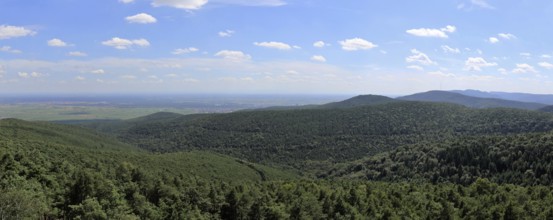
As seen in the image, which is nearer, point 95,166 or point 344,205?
point 344,205

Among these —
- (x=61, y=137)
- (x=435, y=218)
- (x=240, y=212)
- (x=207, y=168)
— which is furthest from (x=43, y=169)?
(x=61, y=137)

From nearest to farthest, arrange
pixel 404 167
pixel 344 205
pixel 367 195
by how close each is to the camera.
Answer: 1. pixel 344 205
2. pixel 367 195
3. pixel 404 167

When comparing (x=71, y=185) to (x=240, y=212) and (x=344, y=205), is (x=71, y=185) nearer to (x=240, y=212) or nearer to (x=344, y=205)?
(x=240, y=212)

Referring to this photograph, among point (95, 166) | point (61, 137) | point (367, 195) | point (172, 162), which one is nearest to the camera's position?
point (367, 195)

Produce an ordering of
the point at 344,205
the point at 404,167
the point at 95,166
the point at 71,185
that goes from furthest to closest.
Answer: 1. the point at 404,167
2. the point at 95,166
3. the point at 344,205
4. the point at 71,185

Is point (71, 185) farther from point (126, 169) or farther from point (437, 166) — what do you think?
point (437, 166)

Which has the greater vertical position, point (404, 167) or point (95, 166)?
point (95, 166)

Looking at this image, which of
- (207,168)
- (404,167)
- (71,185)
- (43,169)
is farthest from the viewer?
(404,167)

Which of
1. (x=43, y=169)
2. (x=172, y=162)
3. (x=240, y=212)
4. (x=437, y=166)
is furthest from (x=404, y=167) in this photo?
(x=43, y=169)

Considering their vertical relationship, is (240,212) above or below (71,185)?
below
